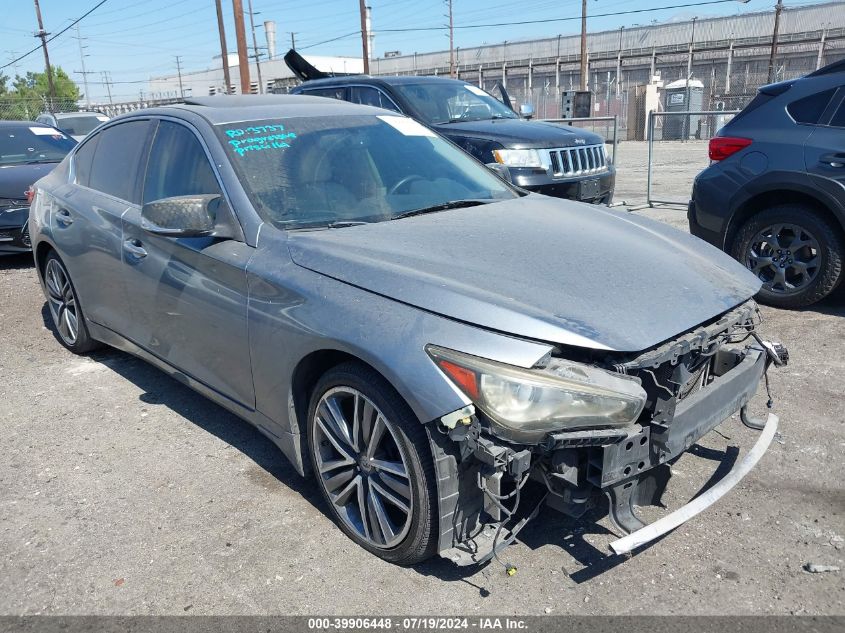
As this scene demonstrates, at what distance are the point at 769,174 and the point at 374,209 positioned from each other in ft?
12.0

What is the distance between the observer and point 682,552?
288 cm

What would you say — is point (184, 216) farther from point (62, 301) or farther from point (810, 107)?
point (810, 107)

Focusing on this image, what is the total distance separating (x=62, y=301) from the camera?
17.6ft

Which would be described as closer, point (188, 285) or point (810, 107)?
point (188, 285)

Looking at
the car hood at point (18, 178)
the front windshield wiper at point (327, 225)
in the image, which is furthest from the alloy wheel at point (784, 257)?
the car hood at point (18, 178)

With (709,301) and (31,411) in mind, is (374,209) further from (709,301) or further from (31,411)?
(31,411)

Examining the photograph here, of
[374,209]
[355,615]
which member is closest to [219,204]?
[374,209]

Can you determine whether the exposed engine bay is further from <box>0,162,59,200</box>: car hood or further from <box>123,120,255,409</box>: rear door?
<box>0,162,59,200</box>: car hood

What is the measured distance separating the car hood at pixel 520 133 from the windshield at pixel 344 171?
388 cm

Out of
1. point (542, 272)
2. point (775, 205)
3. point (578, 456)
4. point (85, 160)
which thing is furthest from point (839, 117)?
point (85, 160)

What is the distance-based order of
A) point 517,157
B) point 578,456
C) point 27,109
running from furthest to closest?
1. point 27,109
2. point 517,157
3. point 578,456

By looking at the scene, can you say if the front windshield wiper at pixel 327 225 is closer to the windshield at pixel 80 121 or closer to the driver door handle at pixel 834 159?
the driver door handle at pixel 834 159

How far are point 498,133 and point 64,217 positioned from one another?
4693 mm

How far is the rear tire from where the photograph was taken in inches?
202
